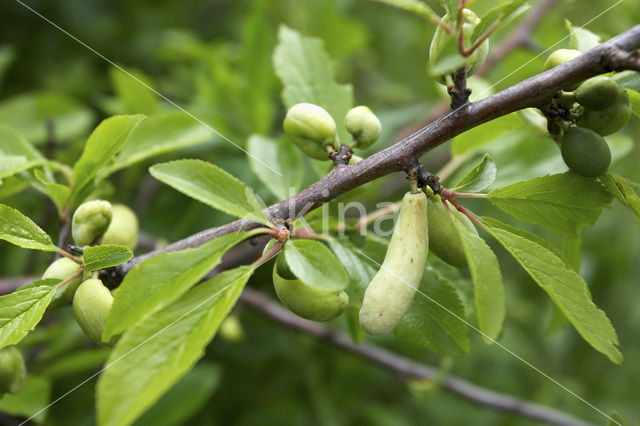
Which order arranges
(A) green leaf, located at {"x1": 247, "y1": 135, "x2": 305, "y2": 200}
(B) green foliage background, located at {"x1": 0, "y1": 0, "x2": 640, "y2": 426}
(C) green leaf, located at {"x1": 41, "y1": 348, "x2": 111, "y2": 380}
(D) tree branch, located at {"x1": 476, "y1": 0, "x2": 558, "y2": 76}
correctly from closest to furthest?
1. (A) green leaf, located at {"x1": 247, "y1": 135, "x2": 305, "y2": 200}
2. (C) green leaf, located at {"x1": 41, "y1": 348, "x2": 111, "y2": 380}
3. (B) green foliage background, located at {"x1": 0, "y1": 0, "x2": 640, "y2": 426}
4. (D) tree branch, located at {"x1": 476, "y1": 0, "x2": 558, "y2": 76}

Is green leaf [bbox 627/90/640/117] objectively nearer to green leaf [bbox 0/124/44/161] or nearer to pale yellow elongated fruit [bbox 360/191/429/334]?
pale yellow elongated fruit [bbox 360/191/429/334]

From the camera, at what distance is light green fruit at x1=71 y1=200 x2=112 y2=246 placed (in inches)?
33.3

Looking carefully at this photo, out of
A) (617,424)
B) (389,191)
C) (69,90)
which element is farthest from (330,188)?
(69,90)

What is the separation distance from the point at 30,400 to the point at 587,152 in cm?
111

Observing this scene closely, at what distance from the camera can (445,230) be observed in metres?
0.76

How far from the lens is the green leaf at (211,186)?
27.9 inches

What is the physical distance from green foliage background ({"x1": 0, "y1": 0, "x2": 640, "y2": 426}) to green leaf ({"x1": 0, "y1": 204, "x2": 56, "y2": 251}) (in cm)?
42

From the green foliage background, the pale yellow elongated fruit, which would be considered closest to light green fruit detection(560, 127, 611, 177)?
the pale yellow elongated fruit

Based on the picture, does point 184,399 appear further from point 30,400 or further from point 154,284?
point 154,284

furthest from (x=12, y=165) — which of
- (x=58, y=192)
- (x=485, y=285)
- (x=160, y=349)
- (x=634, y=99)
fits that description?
(x=634, y=99)

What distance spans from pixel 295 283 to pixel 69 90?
161 centimetres

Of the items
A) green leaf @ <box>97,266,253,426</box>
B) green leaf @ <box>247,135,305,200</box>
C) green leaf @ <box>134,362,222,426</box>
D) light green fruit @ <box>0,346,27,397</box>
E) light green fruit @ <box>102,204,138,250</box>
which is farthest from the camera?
green leaf @ <box>134,362,222,426</box>

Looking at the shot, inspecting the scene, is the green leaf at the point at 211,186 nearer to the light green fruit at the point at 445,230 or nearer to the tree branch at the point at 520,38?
the light green fruit at the point at 445,230

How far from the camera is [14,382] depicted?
34.8 inches
